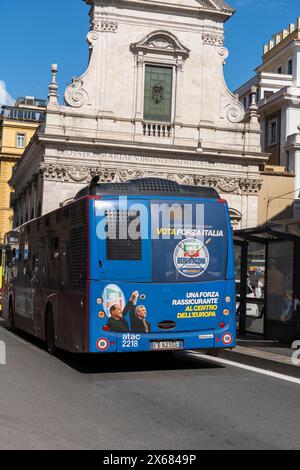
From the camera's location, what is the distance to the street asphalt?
611 centimetres

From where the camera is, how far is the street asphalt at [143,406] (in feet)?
20.0

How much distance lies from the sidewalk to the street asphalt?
1.49 ft

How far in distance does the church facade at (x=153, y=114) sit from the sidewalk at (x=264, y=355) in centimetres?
2158

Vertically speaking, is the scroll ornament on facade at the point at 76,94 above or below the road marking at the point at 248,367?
above

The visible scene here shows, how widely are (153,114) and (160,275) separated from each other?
88.6 ft

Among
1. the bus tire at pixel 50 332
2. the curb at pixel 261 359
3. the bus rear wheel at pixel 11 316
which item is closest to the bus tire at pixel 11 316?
the bus rear wheel at pixel 11 316

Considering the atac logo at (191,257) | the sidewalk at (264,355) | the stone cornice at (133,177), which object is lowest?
the sidewalk at (264,355)

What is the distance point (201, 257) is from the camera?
35.6 feet

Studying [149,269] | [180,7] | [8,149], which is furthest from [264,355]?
[8,149]

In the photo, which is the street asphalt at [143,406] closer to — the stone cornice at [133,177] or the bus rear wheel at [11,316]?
the bus rear wheel at [11,316]

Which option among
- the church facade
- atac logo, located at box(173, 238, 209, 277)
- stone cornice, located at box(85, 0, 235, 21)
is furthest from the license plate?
stone cornice, located at box(85, 0, 235, 21)

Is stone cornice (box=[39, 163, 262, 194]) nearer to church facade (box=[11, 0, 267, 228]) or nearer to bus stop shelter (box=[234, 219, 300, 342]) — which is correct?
church facade (box=[11, 0, 267, 228])

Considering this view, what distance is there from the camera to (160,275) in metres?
10.7

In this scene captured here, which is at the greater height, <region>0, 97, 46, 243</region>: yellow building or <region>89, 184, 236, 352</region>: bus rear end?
<region>0, 97, 46, 243</region>: yellow building
